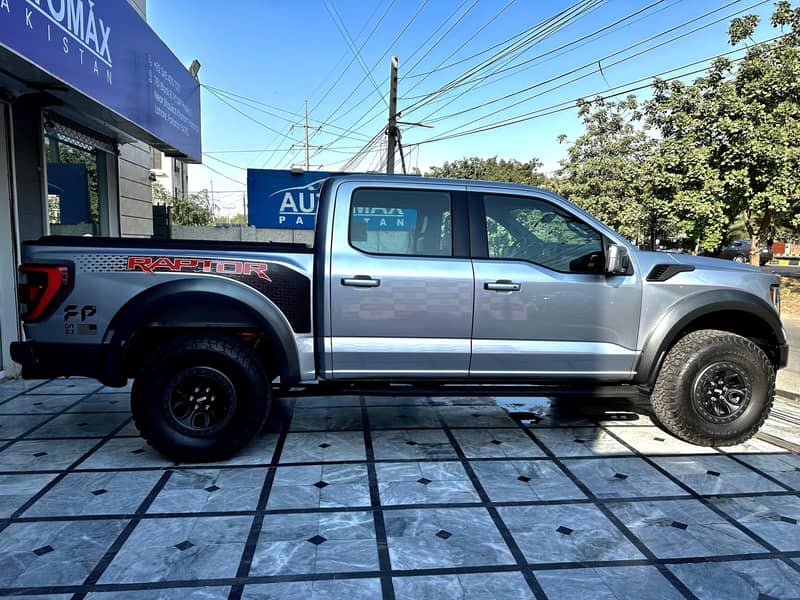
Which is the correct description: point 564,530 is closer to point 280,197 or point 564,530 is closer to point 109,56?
point 109,56

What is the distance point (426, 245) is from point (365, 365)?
0.98 meters

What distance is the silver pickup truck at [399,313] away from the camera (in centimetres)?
351

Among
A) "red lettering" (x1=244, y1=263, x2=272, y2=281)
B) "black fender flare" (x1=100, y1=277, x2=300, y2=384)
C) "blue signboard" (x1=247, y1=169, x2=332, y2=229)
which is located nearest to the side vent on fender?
"black fender flare" (x1=100, y1=277, x2=300, y2=384)

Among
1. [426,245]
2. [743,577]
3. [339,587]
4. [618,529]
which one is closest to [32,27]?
[426,245]

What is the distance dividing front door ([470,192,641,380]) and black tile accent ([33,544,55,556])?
270 centimetres

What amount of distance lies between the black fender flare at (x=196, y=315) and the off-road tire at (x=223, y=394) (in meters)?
0.14

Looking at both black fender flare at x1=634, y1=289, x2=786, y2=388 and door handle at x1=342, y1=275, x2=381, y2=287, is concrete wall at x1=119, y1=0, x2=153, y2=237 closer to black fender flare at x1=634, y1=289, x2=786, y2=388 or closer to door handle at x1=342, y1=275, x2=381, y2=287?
door handle at x1=342, y1=275, x2=381, y2=287

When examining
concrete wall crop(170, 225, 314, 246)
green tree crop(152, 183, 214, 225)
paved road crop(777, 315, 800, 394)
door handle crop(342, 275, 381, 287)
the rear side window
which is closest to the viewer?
door handle crop(342, 275, 381, 287)

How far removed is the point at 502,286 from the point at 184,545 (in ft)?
8.28

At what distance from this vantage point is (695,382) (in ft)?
13.3

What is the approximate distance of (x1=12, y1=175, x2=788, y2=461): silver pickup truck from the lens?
3514 millimetres

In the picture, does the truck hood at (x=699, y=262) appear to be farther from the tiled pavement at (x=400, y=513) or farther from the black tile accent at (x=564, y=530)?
the black tile accent at (x=564, y=530)

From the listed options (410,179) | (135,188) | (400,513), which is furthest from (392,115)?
(400,513)

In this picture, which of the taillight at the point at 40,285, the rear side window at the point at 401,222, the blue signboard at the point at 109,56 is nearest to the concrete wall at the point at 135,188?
the blue signboard at the point at 109,56
